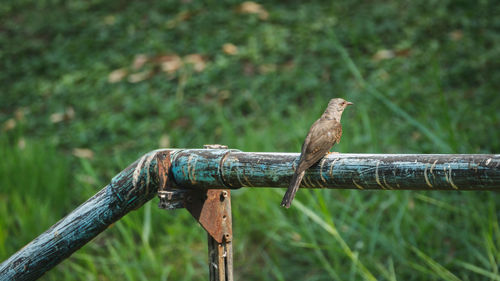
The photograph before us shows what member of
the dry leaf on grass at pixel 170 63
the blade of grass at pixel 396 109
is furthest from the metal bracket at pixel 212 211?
the dry leaf on grass at pixel 170 63

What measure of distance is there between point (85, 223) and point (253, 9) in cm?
594

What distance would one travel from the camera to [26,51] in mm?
7984

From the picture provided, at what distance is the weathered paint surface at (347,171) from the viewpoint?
5.07 feet

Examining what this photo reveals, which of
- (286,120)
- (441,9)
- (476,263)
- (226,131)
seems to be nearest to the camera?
(476,263)

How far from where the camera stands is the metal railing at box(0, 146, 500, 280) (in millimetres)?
1630

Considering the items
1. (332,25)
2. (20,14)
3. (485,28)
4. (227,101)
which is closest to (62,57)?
(20,14)

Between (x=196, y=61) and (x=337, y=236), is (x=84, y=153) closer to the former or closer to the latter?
(x=196, y=61)

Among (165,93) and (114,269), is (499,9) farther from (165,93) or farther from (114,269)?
(114,269)

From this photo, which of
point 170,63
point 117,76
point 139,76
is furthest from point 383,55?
point 117,76

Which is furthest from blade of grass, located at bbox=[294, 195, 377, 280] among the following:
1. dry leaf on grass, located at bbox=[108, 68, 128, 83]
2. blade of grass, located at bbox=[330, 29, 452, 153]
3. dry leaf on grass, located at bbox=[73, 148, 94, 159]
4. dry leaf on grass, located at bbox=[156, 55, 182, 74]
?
dry leaf on grass, located at bbox=[108, 68, 128, 83]

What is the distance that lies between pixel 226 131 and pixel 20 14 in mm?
5334

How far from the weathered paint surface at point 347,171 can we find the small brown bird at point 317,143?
3 centimetres

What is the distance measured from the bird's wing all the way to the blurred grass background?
0.40 m

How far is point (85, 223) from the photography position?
2070 millimetres
